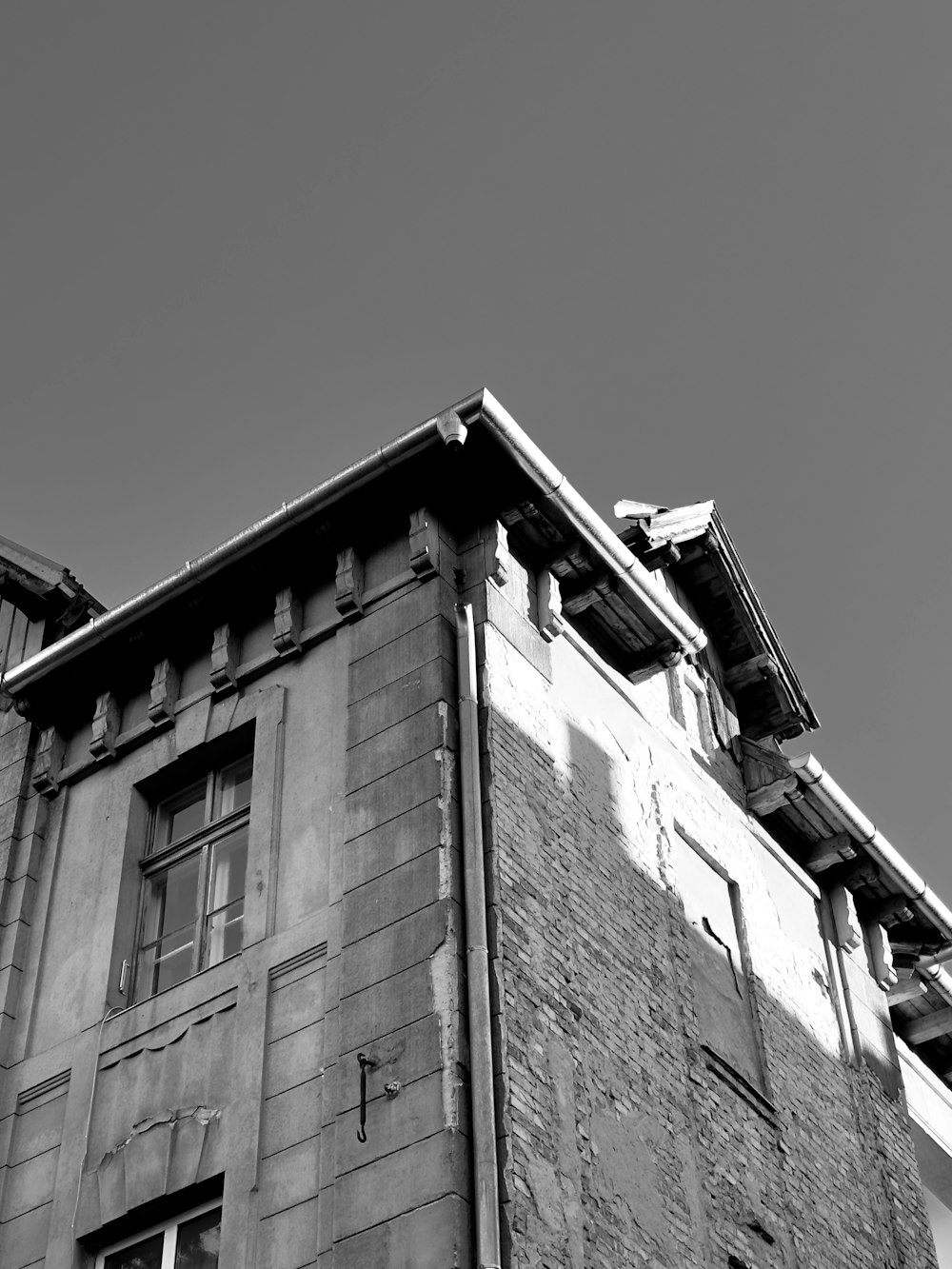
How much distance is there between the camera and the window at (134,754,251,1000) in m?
13.1

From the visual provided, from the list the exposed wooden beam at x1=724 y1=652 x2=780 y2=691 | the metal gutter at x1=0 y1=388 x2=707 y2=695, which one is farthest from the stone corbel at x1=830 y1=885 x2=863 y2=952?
the metal gutter at x1=0 y1=388 x2=707 y2=695

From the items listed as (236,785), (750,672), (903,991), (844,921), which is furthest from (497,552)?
(903,991)

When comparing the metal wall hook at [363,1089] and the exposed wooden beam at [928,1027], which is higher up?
the exposed wooden beam at [928,1027]

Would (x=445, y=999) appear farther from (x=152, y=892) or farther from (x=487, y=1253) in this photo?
(x=152, y=892)

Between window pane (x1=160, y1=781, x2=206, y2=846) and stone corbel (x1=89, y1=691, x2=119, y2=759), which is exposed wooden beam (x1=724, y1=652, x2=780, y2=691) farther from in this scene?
stone corbel (x1=89, y1=691, x2=119, y2=759)

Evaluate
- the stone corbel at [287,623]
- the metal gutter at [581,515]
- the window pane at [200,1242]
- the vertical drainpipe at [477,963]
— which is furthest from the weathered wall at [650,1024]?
the window pane at [200,1242]

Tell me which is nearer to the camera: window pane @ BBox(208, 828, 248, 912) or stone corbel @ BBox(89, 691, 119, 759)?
window pane @ BBox(208, 828, 248, 912)

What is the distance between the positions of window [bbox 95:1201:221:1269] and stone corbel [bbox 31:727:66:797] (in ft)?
14.4

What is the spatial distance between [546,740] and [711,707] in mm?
4770

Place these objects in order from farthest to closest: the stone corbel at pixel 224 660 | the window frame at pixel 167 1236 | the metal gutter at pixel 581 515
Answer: the stone corbel at pixel 224 660 → the metal gutter at pixel 581 515 → the window frame at pixel 167 1236

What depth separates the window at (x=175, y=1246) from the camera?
11.3m

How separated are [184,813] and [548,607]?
345 cm

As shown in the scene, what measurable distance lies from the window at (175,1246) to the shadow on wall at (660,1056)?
7.46 feet

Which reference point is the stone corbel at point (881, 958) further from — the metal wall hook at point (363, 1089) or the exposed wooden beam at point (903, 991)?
the metal wall hook at point (363, 1089)
